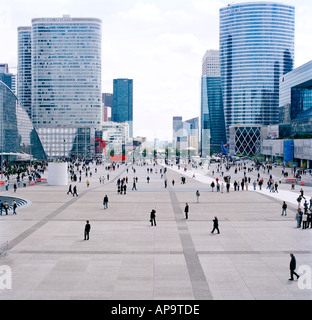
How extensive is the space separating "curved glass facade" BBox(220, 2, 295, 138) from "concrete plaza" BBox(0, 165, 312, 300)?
160714 mm

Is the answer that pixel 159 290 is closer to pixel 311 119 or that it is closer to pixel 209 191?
pixel 209 191

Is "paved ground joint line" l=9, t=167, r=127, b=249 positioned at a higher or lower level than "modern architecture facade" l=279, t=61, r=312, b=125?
lower

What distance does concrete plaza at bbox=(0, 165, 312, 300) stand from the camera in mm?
12500

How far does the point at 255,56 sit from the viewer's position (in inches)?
7116

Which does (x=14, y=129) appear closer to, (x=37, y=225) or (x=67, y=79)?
(x=67, y=79)

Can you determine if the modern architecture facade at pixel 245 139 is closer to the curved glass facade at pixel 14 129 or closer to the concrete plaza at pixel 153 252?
the curved glass facade at pixel 14 129

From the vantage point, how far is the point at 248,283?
43.0 feet

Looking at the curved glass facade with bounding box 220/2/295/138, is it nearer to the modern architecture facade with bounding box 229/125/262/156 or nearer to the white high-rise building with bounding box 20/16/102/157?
the modern architecture facade with bounding box 229/125/262/156

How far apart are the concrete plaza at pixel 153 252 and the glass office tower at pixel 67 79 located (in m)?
154

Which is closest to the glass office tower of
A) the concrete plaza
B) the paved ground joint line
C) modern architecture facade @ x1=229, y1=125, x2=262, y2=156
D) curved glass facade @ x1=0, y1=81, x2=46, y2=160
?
modern architecture facade @ x1=229, y1=125, x2=262, y2=156

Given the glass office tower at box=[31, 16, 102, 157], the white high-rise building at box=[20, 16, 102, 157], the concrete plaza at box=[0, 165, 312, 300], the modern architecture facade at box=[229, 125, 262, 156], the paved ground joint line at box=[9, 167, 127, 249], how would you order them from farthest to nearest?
the modern architecture facade at box=[229, 125, 262, 156]
the white high-rise building at box=[20, 16, 102, 157]
the glass office tower at box=[31, 16, 102, 157]
the paved ground joint line at box=[9, 167, 127, 249]
the concrete plaza at box=[0, 165, 312, 300]

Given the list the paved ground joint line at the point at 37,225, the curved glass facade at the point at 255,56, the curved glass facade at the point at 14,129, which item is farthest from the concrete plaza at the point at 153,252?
the curved glass facade at the point at 255,56

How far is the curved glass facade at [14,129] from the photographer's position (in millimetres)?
99938
